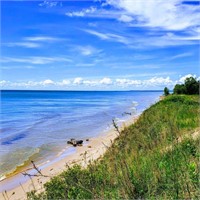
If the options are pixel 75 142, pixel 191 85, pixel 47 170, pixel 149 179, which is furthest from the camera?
pixel 191 85

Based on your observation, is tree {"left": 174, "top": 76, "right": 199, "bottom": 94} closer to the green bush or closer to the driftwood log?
the green bush

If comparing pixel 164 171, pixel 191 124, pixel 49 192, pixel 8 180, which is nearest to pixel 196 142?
pixel 164 171

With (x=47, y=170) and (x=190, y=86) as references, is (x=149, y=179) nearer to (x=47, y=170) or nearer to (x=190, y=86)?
(x=47, y=170)

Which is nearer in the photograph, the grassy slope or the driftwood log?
the grassy slope

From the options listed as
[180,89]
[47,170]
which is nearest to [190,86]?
[180,89]

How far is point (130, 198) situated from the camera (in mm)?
4645

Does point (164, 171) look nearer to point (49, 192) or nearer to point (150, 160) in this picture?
point (150, 160)

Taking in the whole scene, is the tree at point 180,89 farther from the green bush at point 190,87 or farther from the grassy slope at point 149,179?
the grassy slope at point 149,179

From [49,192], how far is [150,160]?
2.20 m

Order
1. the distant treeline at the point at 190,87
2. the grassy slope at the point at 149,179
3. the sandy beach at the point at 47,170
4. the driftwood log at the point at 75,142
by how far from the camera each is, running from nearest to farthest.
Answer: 1. the grassy slope at the point at 149,179
2. the sandy beach at the point at 47,170
3. the driftwood log at the point at 75,142
4. the distant treeline at the point at 190,87

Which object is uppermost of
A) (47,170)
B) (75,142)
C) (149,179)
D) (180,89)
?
(180,89)

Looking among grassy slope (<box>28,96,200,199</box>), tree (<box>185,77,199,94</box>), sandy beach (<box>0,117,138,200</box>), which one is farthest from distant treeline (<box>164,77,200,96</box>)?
grassy slope (<box>28,96,200,199</box>)

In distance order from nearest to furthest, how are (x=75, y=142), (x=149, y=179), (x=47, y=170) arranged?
(x=149, y=179)
(x=47, y=170)
(x=75, y=142)

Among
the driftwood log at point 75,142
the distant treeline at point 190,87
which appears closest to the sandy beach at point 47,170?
the driftwood log at point 75,142
